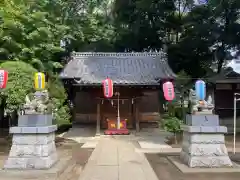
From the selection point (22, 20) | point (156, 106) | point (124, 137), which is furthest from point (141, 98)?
point (22, 20)

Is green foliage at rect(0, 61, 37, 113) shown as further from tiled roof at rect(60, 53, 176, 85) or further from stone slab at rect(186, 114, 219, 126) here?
stone slab at rect(186, 114, 219, 126)

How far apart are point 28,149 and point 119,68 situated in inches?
593

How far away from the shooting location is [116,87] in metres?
21.3

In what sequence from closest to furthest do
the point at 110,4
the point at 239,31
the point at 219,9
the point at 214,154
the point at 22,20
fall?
1. the point at 214,154
2. the point at 22,20
3. the point at 219,9
4. the point at 239,31
5. the point at 110,4

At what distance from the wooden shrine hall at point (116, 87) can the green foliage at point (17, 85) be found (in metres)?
6.85

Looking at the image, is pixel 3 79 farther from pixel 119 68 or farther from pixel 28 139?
pixel 119 68

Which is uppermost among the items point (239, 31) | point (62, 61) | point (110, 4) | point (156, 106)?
point (110, 4)

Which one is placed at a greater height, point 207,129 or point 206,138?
point 207,129

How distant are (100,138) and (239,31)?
13.3m

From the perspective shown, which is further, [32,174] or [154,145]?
[154,145]

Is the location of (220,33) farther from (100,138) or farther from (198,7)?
(100,138)

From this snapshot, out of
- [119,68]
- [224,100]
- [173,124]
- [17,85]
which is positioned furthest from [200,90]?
[224,100]

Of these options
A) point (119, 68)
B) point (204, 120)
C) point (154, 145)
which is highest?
point (119, 68)

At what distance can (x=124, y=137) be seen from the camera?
64.6 ft
